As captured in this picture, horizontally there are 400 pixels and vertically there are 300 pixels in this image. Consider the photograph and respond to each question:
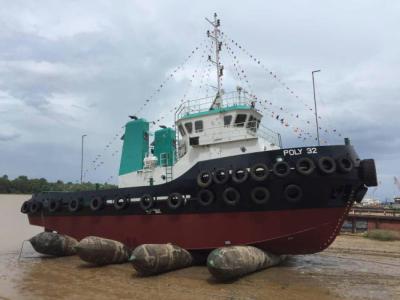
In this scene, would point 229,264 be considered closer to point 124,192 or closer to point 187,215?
point 187,215

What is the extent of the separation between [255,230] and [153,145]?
7259mm

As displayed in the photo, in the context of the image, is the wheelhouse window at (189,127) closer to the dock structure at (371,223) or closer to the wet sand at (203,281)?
the wet sand at (203,281)

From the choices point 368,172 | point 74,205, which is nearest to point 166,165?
point 74,205

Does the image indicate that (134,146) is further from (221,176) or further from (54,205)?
(221,176)

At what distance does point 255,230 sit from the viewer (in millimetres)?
12172

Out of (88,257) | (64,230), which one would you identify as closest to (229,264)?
(88,257)

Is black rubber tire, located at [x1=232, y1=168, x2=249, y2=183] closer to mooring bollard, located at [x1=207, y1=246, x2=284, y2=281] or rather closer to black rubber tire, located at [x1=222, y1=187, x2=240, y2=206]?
black rubber tire, located at [x1=222, y1=187, x2=240, y2=206]

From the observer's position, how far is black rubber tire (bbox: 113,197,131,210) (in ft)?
48.4

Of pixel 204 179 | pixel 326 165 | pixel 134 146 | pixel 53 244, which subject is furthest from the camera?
pixel 134 146

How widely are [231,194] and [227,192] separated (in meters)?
0.15

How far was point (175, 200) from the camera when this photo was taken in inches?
531

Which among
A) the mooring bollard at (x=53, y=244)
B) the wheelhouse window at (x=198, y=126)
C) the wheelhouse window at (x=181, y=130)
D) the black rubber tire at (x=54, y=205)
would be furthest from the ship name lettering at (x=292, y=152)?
the black rubber tire at (x=54, y=205)

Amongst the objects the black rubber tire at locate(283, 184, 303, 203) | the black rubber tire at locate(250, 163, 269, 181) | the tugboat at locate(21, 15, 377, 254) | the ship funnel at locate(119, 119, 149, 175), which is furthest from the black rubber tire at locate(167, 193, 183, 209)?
the ship funnel at locate(119, 119, 149, 175)

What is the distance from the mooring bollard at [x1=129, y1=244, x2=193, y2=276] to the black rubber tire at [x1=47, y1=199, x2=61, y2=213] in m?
7.15
